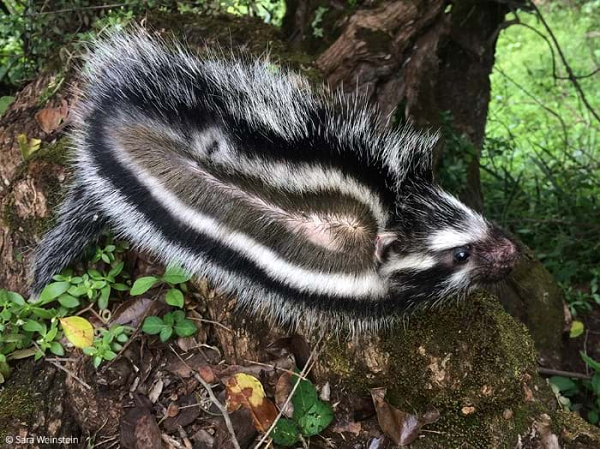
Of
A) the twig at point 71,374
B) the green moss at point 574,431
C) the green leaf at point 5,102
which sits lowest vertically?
the twig at point 71,374

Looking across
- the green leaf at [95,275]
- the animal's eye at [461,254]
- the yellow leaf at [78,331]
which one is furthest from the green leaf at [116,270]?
the animal's eye at [461,254]

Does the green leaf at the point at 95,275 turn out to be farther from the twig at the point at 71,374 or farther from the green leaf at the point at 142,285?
the twig at the point at 71,374

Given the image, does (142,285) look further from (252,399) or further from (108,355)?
(252,399)

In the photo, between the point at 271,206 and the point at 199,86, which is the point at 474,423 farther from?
the point at 199,86

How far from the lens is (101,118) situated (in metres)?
2.70

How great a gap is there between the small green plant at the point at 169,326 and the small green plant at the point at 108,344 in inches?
4.7

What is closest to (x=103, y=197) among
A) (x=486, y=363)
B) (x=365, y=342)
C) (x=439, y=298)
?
(x=365, y=342)

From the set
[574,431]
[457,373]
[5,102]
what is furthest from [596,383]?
[5,102]

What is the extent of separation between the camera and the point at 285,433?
2.35m

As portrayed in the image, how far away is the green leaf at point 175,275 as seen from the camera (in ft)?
8.74

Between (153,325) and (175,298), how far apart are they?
16cm

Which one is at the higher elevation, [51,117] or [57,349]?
[51,117]

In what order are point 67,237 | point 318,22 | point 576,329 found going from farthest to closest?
1. point 576,329
2. point 318,22
3. point 67,237

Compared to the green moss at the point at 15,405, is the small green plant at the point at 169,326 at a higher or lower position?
higher
